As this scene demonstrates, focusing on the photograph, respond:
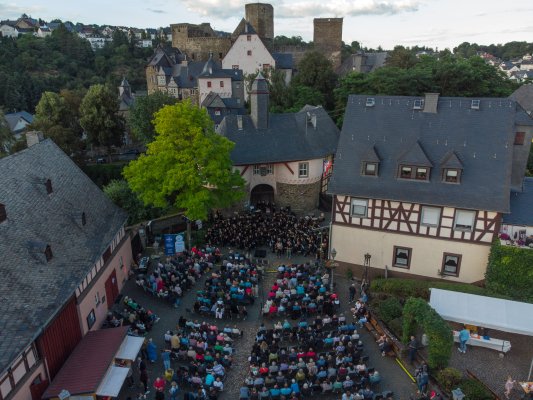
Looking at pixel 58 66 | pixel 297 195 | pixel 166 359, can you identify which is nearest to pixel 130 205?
pixel 297 195

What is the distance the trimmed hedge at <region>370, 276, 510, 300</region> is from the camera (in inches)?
816

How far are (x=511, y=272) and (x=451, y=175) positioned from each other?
5.64 m

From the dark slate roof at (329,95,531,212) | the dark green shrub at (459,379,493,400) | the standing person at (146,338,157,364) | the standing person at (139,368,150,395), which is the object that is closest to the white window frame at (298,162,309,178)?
A: the dark slate roof at (329,95,531,212)

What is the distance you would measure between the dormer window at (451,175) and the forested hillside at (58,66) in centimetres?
7817

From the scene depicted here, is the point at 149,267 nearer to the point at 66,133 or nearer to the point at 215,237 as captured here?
the point at 215,237

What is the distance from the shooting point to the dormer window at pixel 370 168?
75.6 feet

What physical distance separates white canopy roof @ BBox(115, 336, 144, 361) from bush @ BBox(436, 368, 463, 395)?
39.1 ft

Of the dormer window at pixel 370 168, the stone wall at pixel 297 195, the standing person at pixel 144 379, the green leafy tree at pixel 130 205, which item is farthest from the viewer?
the stone wall at pixel 297 195

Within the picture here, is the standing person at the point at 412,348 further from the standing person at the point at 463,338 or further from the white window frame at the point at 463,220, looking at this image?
the white window frame at the point at 463,220

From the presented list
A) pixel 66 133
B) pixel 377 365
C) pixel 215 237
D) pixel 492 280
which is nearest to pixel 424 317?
pixel 377 365

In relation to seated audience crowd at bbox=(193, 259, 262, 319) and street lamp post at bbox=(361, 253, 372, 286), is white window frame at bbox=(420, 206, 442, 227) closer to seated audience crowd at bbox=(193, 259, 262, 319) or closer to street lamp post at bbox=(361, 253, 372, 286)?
street lamp post at bbox=(361, 253, 372, 286)

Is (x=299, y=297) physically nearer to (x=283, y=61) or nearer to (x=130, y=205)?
(x=130, y=205)

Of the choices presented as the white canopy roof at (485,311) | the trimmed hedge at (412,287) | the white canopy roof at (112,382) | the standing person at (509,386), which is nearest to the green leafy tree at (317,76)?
the trimmed hedge at (412,287)

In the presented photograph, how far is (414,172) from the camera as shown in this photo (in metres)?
22.4
